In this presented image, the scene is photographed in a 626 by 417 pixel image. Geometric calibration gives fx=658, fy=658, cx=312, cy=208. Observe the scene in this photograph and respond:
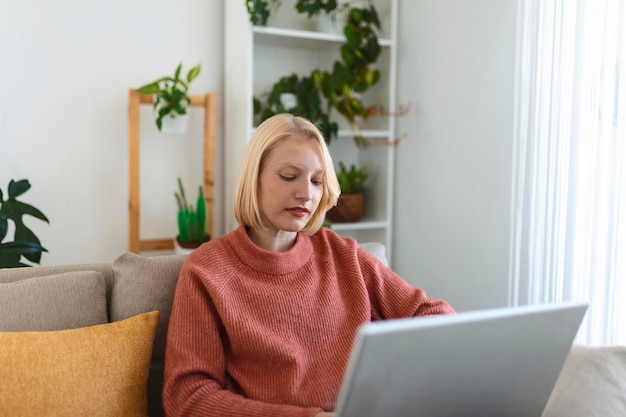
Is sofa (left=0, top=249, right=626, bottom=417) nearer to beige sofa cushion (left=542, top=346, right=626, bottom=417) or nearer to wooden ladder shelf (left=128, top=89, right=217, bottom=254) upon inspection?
beige sofa cushion (left=542, top=346, right=626, bottom=417)

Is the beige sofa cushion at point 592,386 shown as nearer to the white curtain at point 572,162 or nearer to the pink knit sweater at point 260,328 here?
the pink knit sweater at point 260,328

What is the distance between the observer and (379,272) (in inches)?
61.4

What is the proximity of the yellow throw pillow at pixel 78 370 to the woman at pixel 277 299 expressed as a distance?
9cm

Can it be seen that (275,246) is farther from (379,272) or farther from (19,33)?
(19,33)

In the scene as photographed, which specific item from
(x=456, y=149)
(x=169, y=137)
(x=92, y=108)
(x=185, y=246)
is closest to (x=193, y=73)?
(x=169, y=137)

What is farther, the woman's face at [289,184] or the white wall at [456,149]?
the white wall at [456,149]

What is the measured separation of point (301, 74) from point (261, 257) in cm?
178

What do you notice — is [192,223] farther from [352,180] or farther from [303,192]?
[303,192]

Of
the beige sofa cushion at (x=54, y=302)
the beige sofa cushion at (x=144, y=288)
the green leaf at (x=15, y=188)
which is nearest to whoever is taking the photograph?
the beige sofa cushion at (x=54, y=302)

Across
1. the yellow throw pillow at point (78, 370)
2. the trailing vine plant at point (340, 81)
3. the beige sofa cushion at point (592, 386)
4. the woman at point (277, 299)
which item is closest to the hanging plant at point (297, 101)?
the trailing vine plant at point (340, 81)

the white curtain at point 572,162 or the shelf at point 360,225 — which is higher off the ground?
the white curtain at point 572,162

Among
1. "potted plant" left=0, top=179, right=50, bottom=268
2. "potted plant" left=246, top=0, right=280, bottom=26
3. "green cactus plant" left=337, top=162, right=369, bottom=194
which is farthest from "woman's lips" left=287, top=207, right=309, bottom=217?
"green cactus plant" left=337, top=162, right=369, bottom=194

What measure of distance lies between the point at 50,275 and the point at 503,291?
1.62 metres

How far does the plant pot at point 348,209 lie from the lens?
2.92 metres
